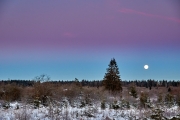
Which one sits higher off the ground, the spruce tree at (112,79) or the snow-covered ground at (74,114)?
the spruce tree at (112,79)

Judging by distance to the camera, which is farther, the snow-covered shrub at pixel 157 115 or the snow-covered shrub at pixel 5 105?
the snow-covered shrub at pixel 5 105

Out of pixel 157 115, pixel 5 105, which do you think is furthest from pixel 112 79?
pixel 157 115

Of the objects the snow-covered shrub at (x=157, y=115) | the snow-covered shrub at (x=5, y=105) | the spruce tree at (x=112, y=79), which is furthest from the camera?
the spruce tree at (x=112, y=79)

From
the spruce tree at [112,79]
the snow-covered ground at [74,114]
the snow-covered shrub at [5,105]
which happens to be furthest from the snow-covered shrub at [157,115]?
the spruce tree at [112,79]

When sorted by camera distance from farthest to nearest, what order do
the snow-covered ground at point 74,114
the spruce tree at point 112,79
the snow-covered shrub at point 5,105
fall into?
the spruce tree at point 112,79 < the snow-covered shrub at point 5,105 < the snow-covered ground at point 74,114

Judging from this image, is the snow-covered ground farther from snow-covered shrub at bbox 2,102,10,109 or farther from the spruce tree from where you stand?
the spruce tree

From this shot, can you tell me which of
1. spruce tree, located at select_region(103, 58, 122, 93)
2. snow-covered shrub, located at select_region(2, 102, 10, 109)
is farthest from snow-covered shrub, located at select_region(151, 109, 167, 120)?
spruce tree, located at select_region(103, 58, 122, 93)

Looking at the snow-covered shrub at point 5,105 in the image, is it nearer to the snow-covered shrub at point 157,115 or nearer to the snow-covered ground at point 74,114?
the snow-covered ground at point 74,114

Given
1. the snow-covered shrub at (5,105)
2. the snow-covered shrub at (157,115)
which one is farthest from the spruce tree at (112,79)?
the snow-covered shrub at (157,115)

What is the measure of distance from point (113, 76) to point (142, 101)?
25.9 metres

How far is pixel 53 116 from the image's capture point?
1267 cm

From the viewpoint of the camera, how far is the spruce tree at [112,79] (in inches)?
1730

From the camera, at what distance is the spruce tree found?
1730 inches

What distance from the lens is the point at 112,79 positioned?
147ft
